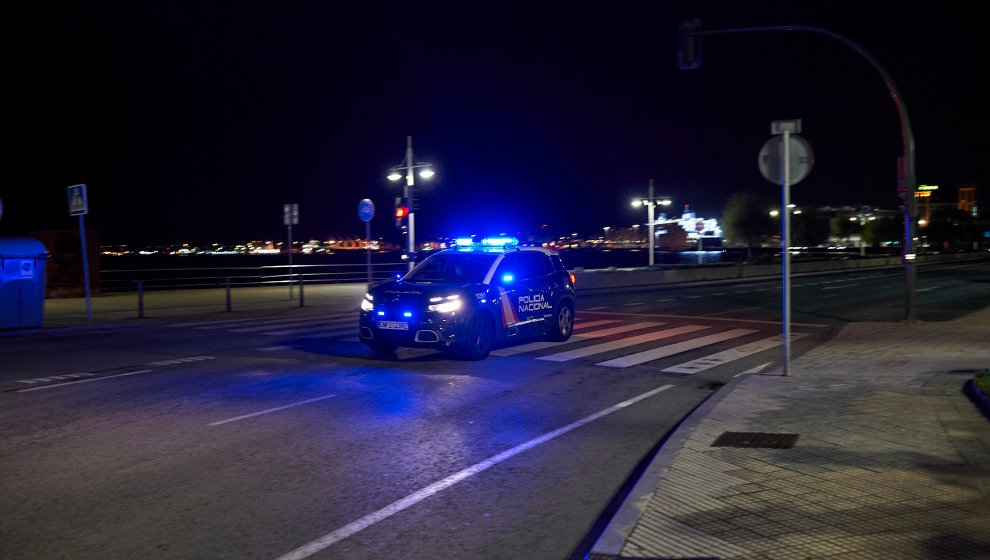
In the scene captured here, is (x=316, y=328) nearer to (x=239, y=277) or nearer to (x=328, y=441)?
(x=328, y=441)

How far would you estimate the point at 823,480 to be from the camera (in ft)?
17.1

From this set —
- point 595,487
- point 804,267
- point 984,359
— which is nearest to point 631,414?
point 595,487

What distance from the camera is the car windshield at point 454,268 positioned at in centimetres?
1223

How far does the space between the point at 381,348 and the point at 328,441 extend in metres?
5.16

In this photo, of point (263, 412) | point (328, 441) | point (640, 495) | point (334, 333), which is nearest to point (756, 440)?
point (640, 495)

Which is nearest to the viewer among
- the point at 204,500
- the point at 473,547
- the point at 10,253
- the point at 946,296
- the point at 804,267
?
the point at 473,547

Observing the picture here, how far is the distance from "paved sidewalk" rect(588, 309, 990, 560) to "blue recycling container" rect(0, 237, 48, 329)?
50.5 feet

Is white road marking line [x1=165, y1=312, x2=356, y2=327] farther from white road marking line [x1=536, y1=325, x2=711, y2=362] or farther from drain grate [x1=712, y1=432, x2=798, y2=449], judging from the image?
drain grate [x1=712, y1=432, x2=798, y2=449]

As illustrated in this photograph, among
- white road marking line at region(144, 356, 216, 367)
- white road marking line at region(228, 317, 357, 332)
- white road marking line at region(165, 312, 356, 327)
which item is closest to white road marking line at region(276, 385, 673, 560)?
white road marking line at region(144, 356, 216, 367)

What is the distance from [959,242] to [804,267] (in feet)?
327

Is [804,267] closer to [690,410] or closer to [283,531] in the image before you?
[690,410]

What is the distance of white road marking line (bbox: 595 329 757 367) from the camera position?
11.5 m

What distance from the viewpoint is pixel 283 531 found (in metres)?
4.54

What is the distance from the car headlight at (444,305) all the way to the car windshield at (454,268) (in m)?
0.71
